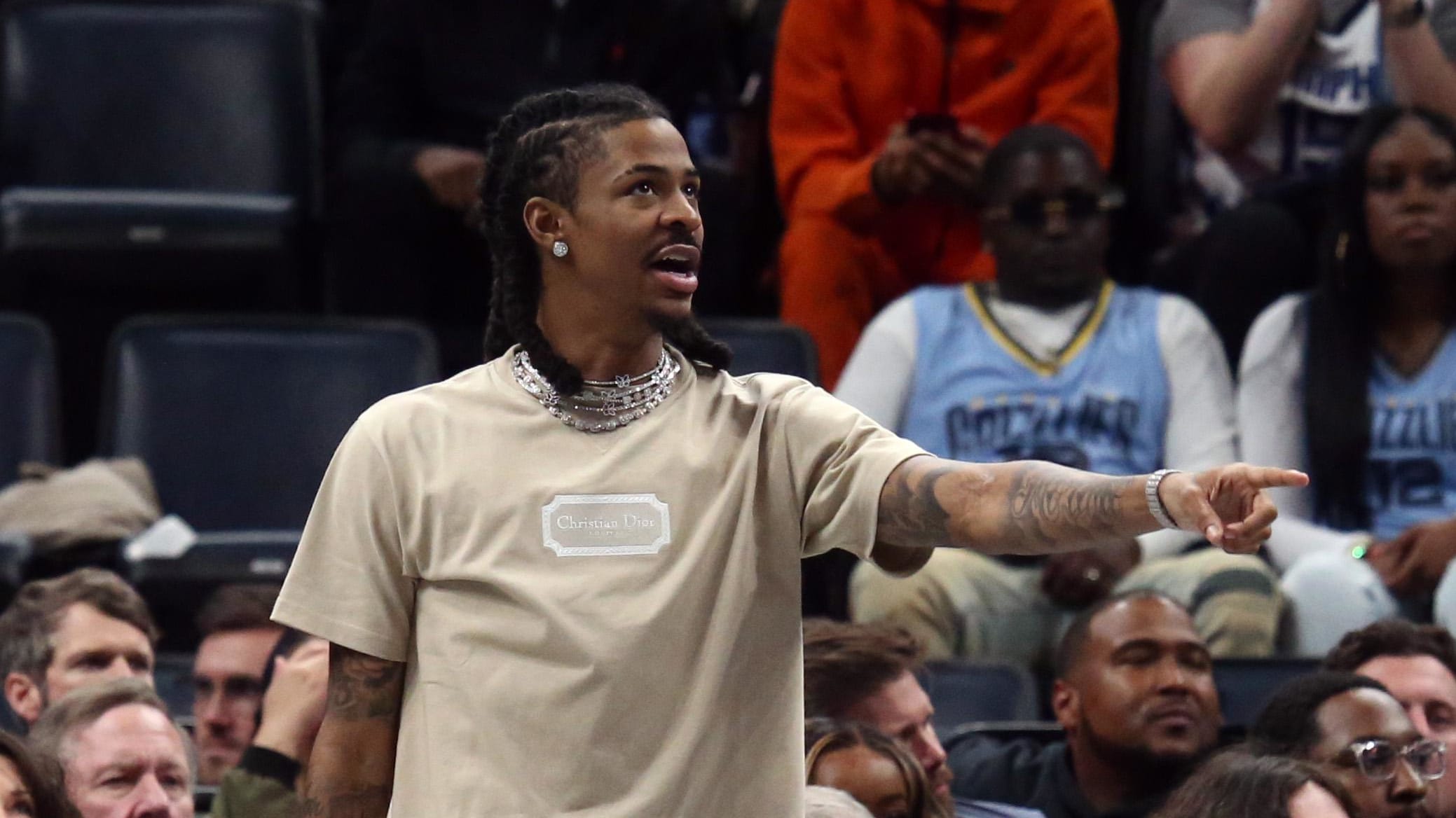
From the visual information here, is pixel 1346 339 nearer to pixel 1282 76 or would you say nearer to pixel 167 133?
pixel 1282 76

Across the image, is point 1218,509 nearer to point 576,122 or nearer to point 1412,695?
point 576,122

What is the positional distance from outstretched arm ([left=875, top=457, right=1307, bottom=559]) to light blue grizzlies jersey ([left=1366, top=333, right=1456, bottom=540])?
260 cm

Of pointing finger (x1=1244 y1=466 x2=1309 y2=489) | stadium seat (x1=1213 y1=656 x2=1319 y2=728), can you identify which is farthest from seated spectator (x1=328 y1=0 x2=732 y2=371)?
pointing finger (x1=1244 y1=466 x2=1309 y2=489)

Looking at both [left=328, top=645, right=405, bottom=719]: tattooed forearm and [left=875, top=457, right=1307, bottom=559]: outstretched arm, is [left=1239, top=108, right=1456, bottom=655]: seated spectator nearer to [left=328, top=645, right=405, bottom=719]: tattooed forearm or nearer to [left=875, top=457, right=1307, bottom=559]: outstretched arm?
[left=875, top=457, right=1307, bottom=559]: outstretched arm

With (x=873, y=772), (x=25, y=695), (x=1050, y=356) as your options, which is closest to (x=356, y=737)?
(x=873, y=772)

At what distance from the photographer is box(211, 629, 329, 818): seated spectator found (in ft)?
10.2

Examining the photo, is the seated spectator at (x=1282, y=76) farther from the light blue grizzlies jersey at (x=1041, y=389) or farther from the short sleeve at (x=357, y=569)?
the short sleeve at (x=357, y=569)

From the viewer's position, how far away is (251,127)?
516 cm

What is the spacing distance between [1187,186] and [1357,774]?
225 cm

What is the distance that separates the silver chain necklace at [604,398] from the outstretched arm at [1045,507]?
265 millimetres

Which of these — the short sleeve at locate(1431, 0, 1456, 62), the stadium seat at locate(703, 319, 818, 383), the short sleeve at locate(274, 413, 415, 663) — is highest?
the short sleeve at locate(1431, 0, 1456, 62)

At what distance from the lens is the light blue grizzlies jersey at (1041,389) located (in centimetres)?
439

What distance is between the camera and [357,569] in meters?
2.01

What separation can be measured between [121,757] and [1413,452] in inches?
103
